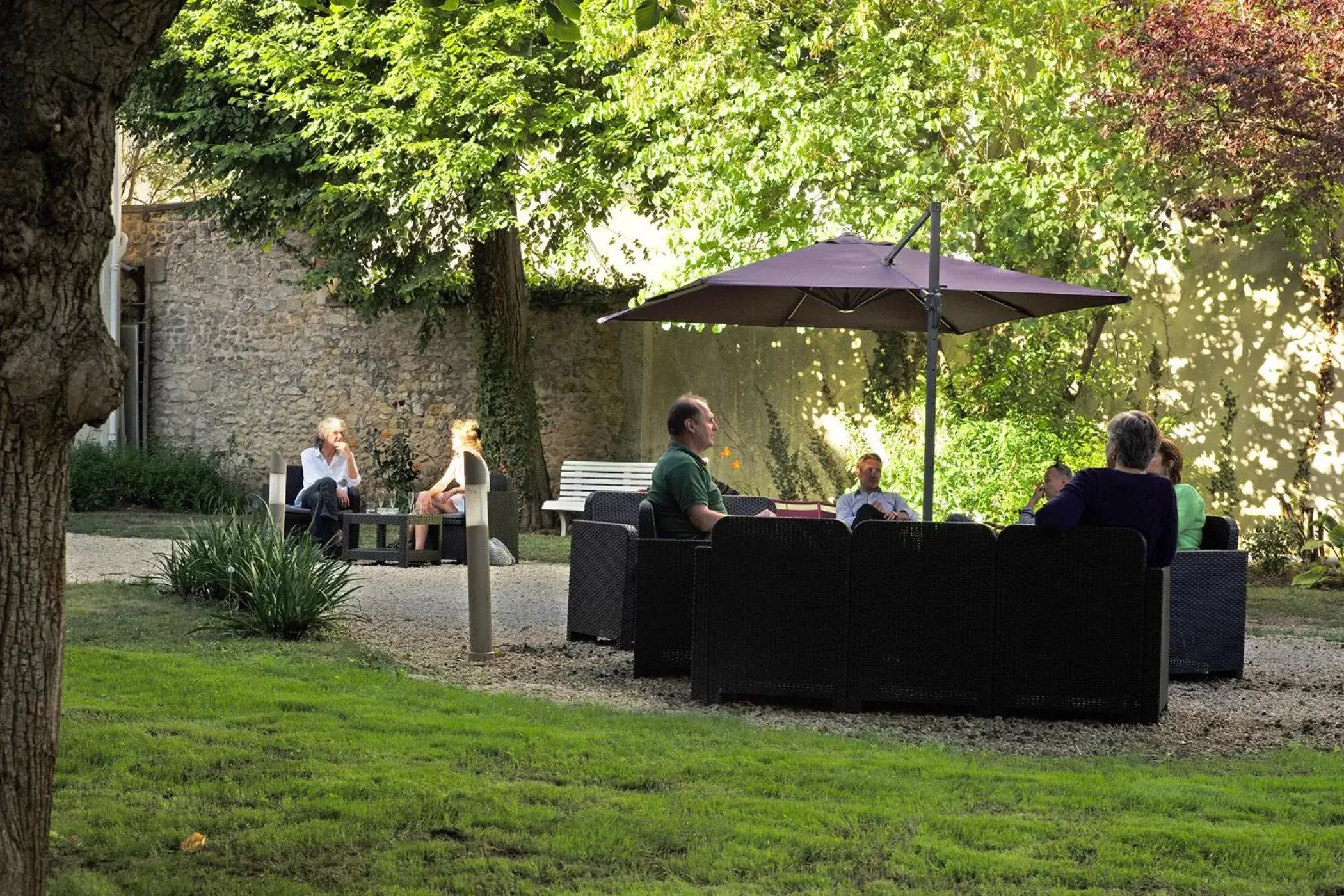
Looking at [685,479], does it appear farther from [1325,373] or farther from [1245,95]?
[1325,373]

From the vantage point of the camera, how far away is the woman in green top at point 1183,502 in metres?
7.17

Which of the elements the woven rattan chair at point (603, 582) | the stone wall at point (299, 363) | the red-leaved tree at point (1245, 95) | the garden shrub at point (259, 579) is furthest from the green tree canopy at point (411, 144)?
the woven rattan chair at point (603, 582)

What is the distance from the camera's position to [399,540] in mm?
11859

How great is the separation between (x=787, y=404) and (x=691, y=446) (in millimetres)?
9594

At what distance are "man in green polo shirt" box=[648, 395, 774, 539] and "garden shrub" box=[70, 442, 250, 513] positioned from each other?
11.8 m

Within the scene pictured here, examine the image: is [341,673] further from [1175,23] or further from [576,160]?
[576,160]

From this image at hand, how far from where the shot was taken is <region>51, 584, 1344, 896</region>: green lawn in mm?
3531

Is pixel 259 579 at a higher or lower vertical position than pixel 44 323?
lower

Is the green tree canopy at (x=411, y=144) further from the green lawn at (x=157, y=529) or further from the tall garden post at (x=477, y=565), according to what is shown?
the tall garden post at (x=477, y=565)

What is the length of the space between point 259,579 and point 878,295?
12.3 feet

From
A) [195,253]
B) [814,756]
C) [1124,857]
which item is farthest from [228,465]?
[1124,857]

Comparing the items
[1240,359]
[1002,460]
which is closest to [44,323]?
[1002,460]

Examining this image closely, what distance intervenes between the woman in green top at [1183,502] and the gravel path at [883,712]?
70 cm

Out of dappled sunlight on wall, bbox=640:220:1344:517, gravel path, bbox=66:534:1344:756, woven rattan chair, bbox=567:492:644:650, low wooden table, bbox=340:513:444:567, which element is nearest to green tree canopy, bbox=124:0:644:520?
low wooden table, bbox=340:513:444:567
